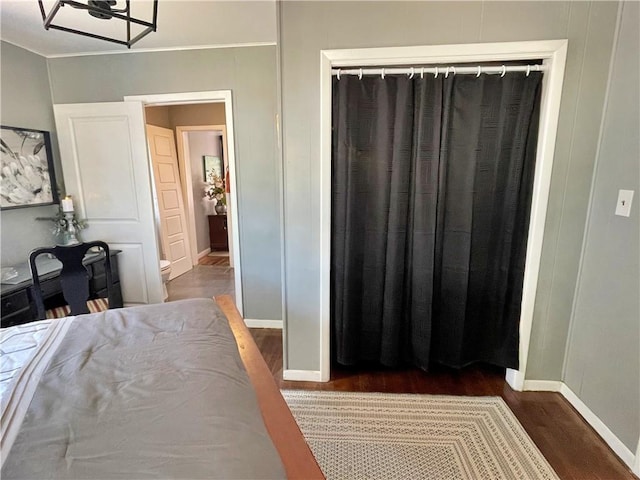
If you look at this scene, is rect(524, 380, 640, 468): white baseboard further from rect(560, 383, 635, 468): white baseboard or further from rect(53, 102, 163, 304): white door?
rect(53, 102, 163, 304): white door

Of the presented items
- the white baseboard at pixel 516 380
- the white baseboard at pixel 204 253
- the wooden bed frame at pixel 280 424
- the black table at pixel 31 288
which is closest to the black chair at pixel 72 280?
the black table at pixel 31 288

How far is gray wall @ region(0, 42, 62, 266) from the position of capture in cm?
253

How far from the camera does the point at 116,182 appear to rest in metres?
2.98

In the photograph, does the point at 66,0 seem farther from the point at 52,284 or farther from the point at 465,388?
the point at 465,388

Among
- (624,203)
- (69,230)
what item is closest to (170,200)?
(69,230)

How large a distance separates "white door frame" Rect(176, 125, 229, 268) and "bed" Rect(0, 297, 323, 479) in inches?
150

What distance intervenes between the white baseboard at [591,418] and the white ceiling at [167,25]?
297 centimetres

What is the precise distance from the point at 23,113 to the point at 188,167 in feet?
7.55

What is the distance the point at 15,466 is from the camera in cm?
72

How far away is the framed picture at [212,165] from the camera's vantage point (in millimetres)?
5758

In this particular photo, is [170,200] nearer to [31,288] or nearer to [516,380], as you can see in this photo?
[31,288]

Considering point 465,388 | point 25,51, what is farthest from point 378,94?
point 25,51

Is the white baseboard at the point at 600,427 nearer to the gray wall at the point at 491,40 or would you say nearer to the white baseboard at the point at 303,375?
the gray wall at the point at 491,40

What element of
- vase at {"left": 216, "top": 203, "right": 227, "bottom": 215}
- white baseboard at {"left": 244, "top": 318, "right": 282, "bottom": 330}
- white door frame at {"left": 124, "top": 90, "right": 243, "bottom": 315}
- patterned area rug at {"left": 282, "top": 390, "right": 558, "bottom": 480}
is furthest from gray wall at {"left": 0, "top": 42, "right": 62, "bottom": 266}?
vase at {"left": 216, "top": 203, "right": 227, "bottom": 215}
